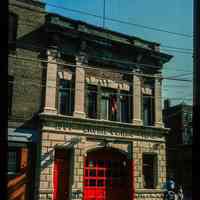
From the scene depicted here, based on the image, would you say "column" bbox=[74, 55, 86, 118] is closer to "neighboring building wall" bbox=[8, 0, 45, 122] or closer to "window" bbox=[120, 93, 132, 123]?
"neighboring building wall" bbox=[8, 0, 45, 122]

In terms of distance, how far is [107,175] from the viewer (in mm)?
18391

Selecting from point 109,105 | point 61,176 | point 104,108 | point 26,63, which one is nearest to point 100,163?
point 61,176

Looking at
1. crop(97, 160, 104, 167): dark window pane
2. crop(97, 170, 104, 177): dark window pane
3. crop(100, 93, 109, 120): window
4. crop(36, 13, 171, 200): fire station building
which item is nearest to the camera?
→ crop(36, 13, 171, 200): fire station building

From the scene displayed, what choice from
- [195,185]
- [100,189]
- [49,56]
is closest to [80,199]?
[100,189]

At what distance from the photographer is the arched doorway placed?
17.7 metres

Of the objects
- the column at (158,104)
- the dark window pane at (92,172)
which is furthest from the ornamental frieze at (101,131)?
the dark window pane at (92,172)

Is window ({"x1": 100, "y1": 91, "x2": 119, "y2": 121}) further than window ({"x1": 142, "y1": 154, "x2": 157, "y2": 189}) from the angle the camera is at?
No

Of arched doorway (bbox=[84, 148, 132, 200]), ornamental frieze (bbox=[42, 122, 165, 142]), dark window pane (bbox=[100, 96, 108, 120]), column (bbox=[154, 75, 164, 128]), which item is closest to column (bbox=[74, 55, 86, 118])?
ornamental frieze (bbox=[42, 122, 165, 142])

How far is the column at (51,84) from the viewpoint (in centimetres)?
1666

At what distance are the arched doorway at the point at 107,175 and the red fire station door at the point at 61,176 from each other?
43.4 inches

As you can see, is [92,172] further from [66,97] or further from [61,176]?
[66,97]

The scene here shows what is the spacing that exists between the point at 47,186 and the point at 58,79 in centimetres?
537

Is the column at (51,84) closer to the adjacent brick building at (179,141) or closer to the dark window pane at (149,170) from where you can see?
the dark window pane at (149,170)

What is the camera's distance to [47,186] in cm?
1588
